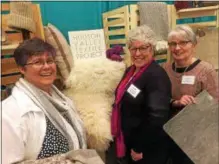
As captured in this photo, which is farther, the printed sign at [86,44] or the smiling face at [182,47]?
the printed sign at [86,44]

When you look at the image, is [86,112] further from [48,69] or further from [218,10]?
[218,10]

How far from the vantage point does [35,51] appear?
1.44 m

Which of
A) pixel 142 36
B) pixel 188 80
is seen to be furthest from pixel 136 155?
pixel 142 36

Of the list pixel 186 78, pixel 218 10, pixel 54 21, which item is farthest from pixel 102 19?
pixel 186 78

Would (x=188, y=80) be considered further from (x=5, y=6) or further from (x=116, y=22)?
(x=5, y=6)

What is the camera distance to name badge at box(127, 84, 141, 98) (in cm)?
171

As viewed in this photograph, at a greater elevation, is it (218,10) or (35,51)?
(218,10)

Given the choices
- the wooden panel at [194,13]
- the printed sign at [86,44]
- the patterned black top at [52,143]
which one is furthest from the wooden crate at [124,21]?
the patterned black top at [52,143]

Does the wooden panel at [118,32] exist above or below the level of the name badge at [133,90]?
above

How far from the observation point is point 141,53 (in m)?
1.77

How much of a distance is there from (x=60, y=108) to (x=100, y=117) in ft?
1.13

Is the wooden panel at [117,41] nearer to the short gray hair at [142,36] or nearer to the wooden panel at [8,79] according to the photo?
the short gray hair at [142,36]

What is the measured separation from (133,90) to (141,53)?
Result: 0.23 metres

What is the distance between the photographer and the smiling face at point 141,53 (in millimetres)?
1767
